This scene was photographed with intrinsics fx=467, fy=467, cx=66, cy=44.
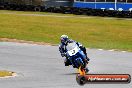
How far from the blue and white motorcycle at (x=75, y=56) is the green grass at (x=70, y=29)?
30.9m

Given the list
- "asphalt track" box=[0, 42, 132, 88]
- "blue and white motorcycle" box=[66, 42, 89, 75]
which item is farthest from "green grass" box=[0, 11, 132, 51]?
"blue and white motorcycle" box=[66, 42, 89, 75]

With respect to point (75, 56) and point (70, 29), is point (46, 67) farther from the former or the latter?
point (70, 29)

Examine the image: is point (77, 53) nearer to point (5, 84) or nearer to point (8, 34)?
point (5, 84)

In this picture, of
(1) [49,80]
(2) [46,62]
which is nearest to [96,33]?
(2) [46,62]

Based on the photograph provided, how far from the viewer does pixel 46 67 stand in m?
21.8

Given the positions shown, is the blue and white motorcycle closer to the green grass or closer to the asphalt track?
the asphalt track

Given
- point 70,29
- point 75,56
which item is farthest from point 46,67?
point 70,29

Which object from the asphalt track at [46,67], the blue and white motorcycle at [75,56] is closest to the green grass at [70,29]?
the asphalt track at [46,67]

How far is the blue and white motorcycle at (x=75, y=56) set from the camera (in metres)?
3.92

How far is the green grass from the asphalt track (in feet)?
23.1

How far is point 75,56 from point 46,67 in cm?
1792

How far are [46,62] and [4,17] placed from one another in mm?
36099

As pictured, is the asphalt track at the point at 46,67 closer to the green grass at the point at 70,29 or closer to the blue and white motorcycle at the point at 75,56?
the green grass at the point at 70,29

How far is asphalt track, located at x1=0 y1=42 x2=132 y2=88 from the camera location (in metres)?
15.3
